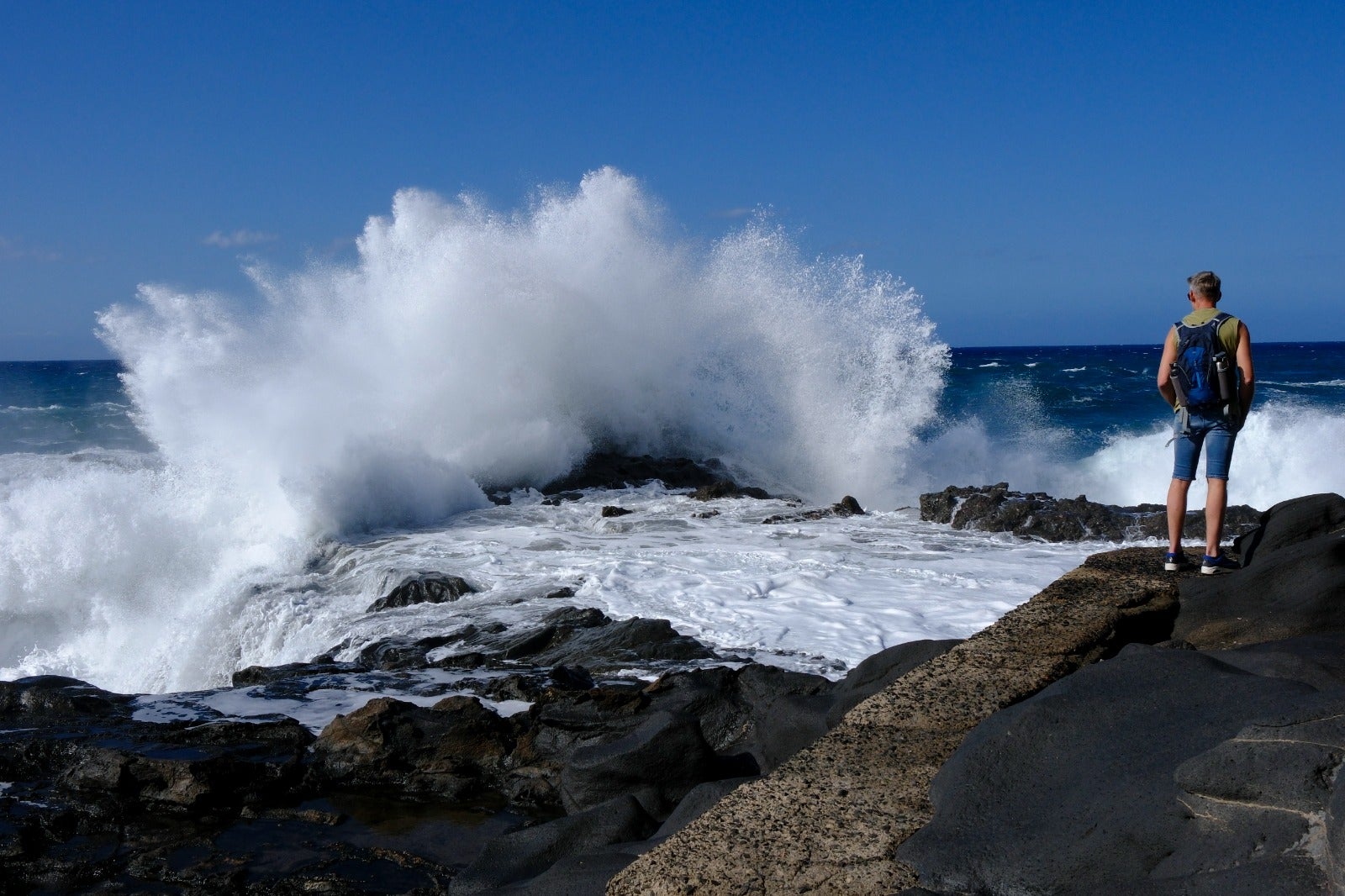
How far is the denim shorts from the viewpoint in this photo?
17.4 ft

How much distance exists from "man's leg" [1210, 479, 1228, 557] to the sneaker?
4.7 inches

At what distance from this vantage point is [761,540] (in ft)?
36.1

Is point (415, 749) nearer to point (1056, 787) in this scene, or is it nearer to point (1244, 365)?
point (1056, 787)

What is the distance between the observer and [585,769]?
445cm

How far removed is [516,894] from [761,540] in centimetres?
788

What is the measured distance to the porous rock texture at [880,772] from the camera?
9.13 ft

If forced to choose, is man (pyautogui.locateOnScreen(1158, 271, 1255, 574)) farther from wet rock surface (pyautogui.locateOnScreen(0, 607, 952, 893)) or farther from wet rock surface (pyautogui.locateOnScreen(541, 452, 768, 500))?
wet rock surface (pyautogui.locateOnScreen(541, 452, 768, 500))

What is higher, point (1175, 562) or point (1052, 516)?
point (1175, 562)

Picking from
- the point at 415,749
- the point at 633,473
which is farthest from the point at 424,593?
the point at 633,473

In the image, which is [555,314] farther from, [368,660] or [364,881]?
[364,881]

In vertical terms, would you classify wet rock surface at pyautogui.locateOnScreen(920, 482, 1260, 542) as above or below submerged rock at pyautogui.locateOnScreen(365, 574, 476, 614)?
above

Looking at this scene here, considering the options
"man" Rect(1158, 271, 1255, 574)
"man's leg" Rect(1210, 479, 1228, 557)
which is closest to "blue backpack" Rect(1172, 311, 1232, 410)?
"man" Rect(1158, 271, 1255, 574)

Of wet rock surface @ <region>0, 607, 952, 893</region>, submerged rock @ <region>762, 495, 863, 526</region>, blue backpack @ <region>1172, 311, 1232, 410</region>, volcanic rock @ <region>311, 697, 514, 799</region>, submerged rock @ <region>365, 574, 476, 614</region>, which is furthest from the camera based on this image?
submerged rock @ <region>762, 495, 863, 526</region>

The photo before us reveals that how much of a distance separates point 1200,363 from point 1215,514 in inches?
28.4
